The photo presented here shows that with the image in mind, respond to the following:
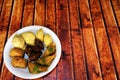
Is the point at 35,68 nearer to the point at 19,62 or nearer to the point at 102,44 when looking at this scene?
the point at 19,62

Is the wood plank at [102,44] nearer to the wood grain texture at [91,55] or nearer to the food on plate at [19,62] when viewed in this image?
the wood grain texture at [91,55]

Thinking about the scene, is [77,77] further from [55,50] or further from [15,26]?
[15,26]

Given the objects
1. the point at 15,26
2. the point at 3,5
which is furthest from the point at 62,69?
the point at 3,5

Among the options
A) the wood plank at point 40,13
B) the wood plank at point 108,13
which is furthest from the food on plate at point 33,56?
→ the wood plank at point 108,13

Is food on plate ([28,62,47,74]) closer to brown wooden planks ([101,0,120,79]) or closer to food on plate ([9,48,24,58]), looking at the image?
food on plate ([9,48,24,58])

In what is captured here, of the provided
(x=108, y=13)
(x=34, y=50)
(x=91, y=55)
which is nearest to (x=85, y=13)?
(x=108, y=13)
